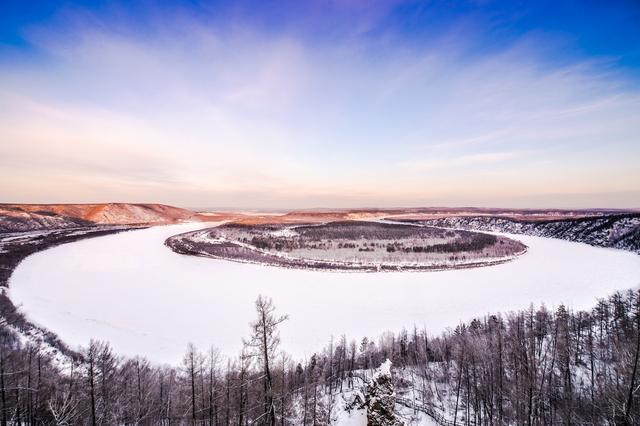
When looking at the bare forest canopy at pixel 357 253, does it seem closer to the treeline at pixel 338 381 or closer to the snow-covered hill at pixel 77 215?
the treeline at pixel 338 381

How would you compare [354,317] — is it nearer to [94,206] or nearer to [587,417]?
[587,417]

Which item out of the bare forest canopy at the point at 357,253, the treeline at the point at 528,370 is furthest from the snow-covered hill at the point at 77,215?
the treeline at the point at 528,370

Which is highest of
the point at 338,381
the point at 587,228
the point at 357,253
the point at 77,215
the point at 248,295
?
the point at 77,215

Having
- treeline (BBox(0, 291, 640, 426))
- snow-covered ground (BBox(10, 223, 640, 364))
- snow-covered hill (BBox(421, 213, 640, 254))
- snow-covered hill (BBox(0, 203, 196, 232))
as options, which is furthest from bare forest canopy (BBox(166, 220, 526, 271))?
snow-covered hill (BBox(0, 203, 196, 232))

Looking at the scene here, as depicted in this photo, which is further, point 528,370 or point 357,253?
point 357,253

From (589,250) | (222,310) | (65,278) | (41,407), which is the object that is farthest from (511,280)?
(65,278)

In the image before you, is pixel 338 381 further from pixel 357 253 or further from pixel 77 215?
pixel 77 215

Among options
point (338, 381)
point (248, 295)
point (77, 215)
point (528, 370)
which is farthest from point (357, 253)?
point (77, 215)
